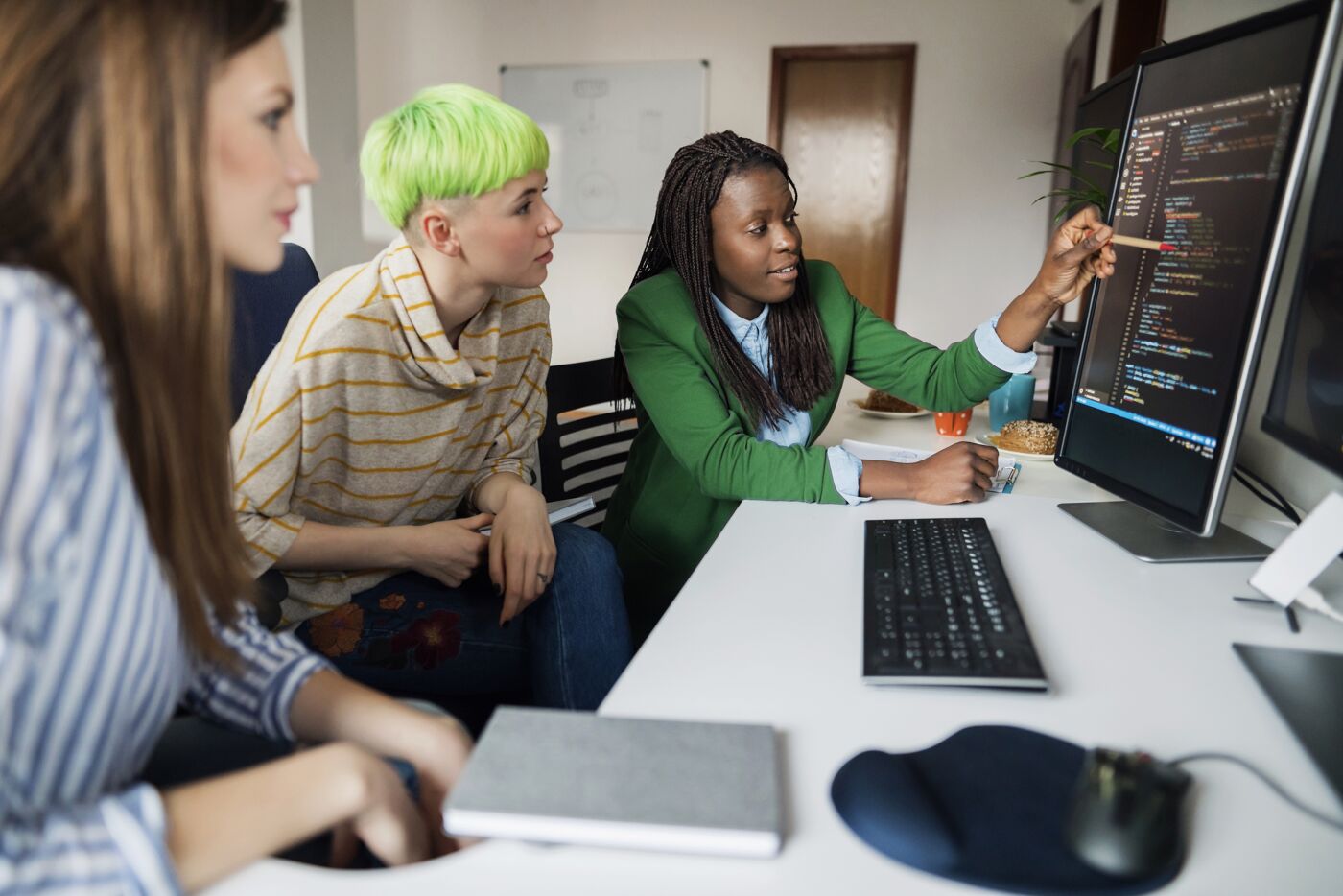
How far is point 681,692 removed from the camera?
2.44 feet

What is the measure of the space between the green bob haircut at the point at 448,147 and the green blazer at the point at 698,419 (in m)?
0.35

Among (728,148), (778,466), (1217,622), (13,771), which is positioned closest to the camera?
(13,771)

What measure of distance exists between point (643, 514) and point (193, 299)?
111 centimetres

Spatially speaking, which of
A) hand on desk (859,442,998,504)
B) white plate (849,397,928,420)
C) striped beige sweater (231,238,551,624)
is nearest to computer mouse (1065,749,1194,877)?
hand on desk (859,442,998,504)

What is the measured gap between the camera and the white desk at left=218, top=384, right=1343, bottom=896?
54 centimetres

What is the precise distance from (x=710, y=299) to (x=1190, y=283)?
0.77 metres

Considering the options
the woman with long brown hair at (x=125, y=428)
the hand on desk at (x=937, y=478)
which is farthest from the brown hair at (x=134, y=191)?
the hand on desk at (x=937, y=478)

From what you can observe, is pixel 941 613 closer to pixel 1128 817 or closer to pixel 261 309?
pixel 1128 817

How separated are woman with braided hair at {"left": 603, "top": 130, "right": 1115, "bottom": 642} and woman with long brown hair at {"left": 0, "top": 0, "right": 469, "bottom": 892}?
0.86 metres

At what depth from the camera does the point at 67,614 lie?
51cm

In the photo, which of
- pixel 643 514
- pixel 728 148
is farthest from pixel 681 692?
pixel 728 148

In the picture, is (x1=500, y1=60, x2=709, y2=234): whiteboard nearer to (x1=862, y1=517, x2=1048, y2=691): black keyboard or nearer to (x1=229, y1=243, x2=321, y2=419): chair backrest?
(x1=229, y1=243, x2=321, y2=419): chair backrest

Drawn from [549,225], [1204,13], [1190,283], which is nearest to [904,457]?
[1190,283]

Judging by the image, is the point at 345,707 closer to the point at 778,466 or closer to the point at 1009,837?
the point at 1009,837
